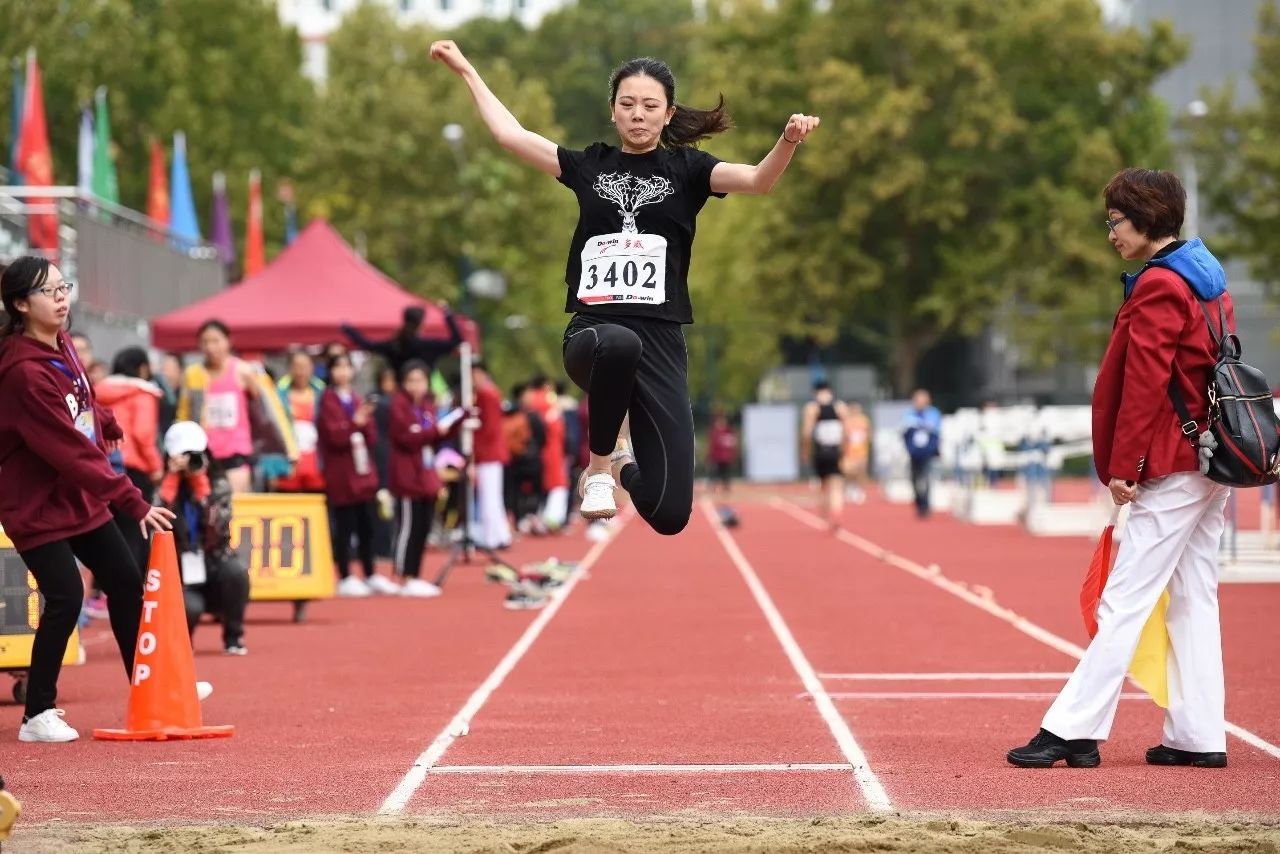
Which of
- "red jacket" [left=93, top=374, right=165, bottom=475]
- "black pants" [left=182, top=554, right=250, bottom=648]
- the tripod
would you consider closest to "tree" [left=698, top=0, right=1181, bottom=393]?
the tripod

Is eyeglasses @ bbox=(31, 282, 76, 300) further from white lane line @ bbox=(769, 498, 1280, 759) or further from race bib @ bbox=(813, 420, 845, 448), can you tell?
race bib @ bbox=(813, 420, 845, 448)

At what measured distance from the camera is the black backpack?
26.4ft

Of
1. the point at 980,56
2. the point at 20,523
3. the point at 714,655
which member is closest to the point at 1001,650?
the point at 714,655

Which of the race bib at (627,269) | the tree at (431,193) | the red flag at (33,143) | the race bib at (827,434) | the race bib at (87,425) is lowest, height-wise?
the race bib at (827,434)

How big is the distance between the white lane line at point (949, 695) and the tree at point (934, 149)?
150 ft

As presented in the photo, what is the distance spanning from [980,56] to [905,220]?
5061mm

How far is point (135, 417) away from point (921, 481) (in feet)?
70.9

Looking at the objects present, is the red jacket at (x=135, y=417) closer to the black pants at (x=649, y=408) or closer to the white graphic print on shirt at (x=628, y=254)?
the black pants at (x=649, y=408)

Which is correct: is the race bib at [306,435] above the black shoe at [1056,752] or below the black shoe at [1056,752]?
above

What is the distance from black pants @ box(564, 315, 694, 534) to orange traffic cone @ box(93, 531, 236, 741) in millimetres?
2249

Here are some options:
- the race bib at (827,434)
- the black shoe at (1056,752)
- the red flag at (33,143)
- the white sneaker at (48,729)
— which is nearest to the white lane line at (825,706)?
the black shoe at (1056,752)

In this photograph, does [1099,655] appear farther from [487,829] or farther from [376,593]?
[376,593]

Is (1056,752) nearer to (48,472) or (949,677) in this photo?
(949,677)

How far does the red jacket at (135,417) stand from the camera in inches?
551
